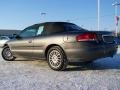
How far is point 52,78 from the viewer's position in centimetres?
668

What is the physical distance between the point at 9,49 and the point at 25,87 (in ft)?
16.4

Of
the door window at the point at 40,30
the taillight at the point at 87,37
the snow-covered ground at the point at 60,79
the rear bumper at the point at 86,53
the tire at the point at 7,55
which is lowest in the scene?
the snow-covered ground at the point at 60,79

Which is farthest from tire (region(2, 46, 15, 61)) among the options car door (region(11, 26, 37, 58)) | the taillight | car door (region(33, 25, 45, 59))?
the taillight

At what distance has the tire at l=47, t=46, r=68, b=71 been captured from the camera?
7.79 metres

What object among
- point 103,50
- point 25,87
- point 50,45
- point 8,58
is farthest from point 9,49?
point 25,87

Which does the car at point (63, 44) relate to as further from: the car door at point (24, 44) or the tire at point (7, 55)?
the tire at point (7, 55)

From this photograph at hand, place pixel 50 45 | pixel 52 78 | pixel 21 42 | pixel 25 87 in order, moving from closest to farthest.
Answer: pixel 25 87
pixel 52 78
pixel 50 45
pixel 21 42

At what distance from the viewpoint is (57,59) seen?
7.93 meters

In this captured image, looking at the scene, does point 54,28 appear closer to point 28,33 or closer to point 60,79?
point 28,33

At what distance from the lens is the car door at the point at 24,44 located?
889 centimetres

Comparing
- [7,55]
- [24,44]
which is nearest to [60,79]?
[24,44]

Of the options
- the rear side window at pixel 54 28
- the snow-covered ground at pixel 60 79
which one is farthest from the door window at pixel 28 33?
the snow-covered ground at pixel 60 79

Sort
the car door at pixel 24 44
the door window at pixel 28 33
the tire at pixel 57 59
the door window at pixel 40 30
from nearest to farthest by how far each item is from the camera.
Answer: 1. the tire at pixel 57 59
2. the door window at pixel 40 30
3. the car door at pixel 24 44
4. the door window at pixel 28 33

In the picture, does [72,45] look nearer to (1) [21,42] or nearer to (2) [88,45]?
(2) [88,45]
